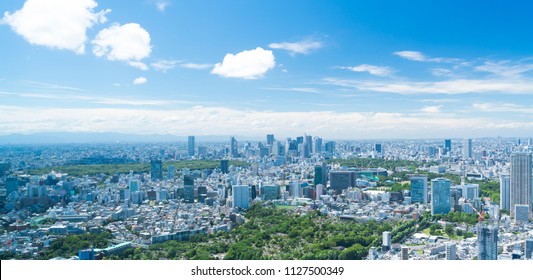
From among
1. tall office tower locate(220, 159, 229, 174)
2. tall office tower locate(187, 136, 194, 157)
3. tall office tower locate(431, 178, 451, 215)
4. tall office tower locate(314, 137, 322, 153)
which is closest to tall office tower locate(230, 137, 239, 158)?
tall office tower locate(187, 136, 194, 157)

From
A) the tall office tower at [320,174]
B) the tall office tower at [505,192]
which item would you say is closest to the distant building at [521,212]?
the tall office tower at [505,192]

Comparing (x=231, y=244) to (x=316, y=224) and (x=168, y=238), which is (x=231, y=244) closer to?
(x=168, y=238)

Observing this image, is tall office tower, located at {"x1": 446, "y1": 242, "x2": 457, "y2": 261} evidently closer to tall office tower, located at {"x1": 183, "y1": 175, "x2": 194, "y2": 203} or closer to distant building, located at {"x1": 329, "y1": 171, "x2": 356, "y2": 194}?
distant building, located at {"x1": 329, "y1": 171, "x2": 356, "y2": 194}

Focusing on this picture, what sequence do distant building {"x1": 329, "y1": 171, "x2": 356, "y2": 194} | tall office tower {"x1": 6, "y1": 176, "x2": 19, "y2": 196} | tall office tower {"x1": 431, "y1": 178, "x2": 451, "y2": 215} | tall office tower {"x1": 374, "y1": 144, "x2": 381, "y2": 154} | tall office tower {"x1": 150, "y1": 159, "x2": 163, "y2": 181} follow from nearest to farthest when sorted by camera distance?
tall office tower {"x1": 6, "y1": 176, "x2": 19, "y2": 196} < tall office tower {"x1": 431, "y1": 178, "x2": 451, "y2": 215} < tall office tower {"x1": 374, "y1": 144, "x2": 381, "y2": 154} < tall office tower {"x1": 150, "y1": 159, "x2": 163, "y2": 181} < distant building {"x1": 329, "y1": 171, "x2": 356, "y2": 194}

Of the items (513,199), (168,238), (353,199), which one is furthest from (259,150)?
(513,199)

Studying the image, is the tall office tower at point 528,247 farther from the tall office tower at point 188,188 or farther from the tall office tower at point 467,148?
the tall office tower at point 188,188
